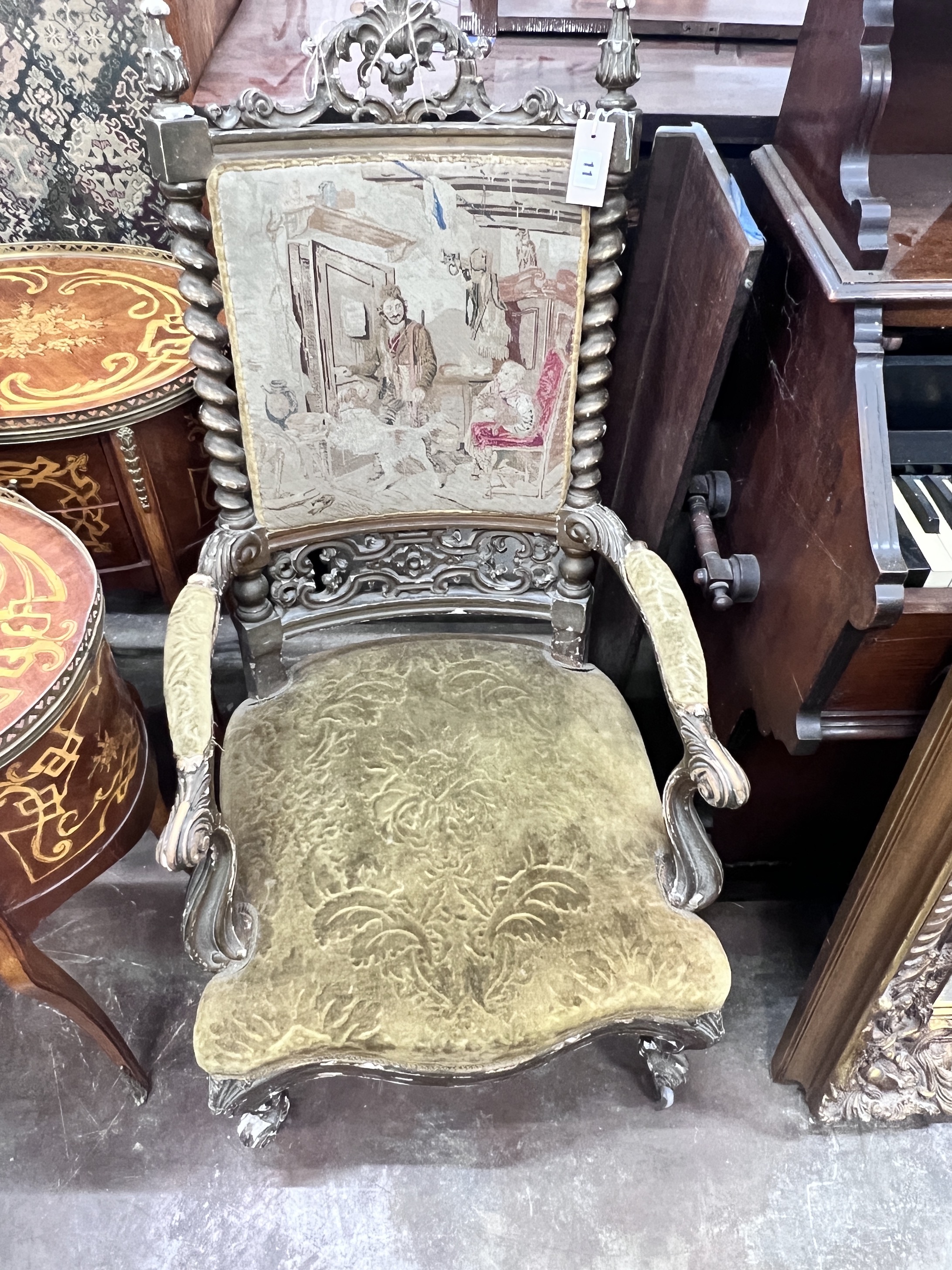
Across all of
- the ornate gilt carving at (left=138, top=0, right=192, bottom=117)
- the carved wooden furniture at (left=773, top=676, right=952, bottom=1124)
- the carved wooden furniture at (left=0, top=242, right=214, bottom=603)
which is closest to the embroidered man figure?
the ornate gilt carving at (left=138, top=0, right=192, bottom=117)

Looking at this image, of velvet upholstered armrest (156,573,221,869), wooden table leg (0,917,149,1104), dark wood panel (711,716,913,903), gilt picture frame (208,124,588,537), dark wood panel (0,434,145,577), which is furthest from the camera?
dark wood panel (711,716,913,903)

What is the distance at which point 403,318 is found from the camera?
45.9 inches

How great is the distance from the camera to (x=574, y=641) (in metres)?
1.43

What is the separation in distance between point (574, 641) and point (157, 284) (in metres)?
1.02

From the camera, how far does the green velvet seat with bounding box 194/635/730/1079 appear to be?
3.50 feet

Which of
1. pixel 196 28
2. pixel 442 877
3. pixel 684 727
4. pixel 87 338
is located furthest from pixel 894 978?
pixel 196 28

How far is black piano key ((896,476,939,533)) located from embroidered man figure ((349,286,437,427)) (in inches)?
24.9

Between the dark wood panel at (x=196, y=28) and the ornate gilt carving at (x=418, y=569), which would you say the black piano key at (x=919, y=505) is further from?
the dark wood panel at (x=196, y=28)

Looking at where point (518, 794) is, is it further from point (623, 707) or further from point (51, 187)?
point (51, 187)

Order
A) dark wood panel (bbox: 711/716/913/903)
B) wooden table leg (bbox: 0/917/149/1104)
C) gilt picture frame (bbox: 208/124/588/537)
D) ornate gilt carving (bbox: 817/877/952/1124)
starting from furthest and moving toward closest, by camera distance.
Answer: dark wood panel (bbox: 711/716/913/903)
ornate gilt carving (bbox: 817/877/952/1124)
wooden table leg (bbox: 0/917/149/1104)
gilt picture frame (bbox: 208/124/588/537)

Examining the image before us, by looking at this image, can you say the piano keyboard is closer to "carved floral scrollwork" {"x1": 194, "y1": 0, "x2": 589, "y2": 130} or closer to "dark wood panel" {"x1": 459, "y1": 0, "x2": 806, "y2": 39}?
"carved floral scrollwork" {"x1": 194, "y1": 0, "x2": 589, "y2": 130}

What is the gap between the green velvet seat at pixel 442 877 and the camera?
3.50 feet

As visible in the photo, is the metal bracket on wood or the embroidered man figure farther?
the metal bracket on wood

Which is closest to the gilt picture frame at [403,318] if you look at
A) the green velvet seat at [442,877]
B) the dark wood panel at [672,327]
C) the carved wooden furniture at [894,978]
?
the dark wood panel at [672,327]
